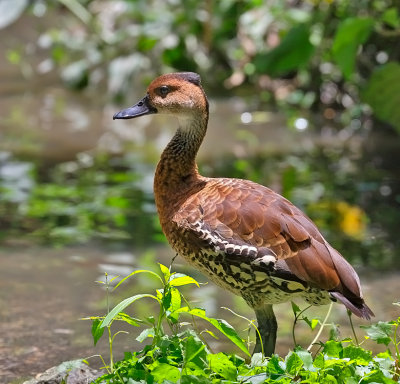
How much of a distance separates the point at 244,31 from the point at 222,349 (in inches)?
274

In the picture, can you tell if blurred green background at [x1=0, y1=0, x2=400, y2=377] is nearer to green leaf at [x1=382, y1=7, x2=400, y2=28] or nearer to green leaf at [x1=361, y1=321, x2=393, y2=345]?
green leaf at [x1=382, y1=7, x2=400, y2=28]

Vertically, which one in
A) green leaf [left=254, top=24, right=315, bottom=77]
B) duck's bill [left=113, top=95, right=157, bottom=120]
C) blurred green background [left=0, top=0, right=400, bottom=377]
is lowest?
blurred green background [left=0, top=0, right=400, bottom=377]

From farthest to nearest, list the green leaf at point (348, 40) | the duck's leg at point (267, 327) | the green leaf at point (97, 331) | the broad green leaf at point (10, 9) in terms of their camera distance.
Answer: the broad green leaf at point (10, 9) → the green leaf at point (348, 40) → the duck's leg at point (267, 327) → the green leaf at point (97, 331)

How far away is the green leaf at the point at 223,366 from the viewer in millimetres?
3326

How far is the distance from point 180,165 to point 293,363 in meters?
1.44

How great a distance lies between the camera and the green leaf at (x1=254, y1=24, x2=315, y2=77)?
816 cm

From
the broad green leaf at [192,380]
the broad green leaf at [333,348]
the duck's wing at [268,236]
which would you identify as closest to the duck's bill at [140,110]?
the duck's wing at [268,236]

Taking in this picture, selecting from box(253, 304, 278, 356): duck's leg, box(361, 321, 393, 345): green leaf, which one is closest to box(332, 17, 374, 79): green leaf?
box(253, 304, 278, 356): duck's leg

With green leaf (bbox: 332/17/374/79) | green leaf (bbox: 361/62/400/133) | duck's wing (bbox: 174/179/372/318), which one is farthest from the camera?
green leaf (bbox: 361/62/400/133)

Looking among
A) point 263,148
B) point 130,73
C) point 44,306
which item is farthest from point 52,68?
point 44,306

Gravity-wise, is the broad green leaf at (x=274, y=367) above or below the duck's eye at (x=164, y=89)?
below

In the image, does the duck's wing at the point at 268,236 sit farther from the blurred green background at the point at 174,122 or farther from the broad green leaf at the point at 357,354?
Result: the blurred green background at the point at 174,122

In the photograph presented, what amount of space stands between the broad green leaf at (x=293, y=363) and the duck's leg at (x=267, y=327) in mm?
695

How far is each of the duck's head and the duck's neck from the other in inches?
2.1
